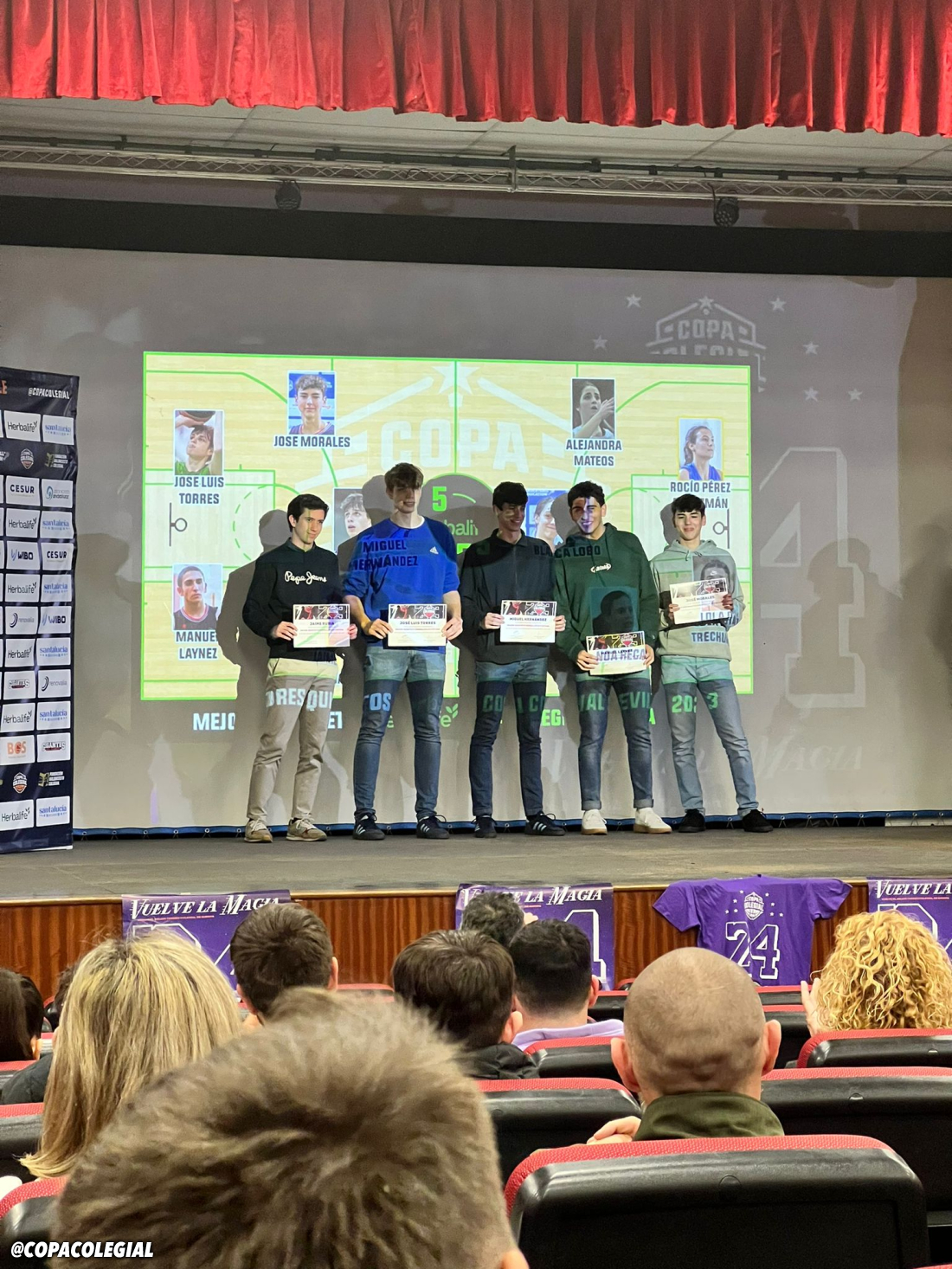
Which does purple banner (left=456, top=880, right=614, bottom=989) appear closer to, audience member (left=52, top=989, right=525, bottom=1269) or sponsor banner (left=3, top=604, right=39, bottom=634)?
sponsor banner (left=3, top=604, right=39, bottom=634)

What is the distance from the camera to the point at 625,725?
688cm

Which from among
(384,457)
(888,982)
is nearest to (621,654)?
(384,457)

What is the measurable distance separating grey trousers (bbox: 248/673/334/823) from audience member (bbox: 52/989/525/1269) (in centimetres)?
598

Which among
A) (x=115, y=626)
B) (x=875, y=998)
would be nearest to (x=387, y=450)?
(x=115, y=626)

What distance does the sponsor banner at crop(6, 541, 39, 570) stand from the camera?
6.01 metres

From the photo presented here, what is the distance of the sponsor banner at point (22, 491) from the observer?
5.99 meters

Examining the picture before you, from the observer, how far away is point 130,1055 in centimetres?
139

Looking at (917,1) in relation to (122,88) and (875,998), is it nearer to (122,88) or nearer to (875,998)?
(122,88)

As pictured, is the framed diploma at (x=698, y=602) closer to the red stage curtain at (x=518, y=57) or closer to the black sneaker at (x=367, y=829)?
the black sneaker at (x=367, y=829)

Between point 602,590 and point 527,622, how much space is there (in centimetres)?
47

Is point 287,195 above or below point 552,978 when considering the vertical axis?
above

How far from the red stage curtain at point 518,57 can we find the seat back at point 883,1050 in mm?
3758

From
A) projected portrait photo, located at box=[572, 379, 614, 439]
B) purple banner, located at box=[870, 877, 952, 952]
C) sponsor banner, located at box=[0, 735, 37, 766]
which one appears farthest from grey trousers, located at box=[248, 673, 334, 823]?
purple banner, located at box=[870, 877, 952, 952]

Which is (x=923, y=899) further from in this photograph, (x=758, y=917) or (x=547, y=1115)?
(x=547, y=1115)
